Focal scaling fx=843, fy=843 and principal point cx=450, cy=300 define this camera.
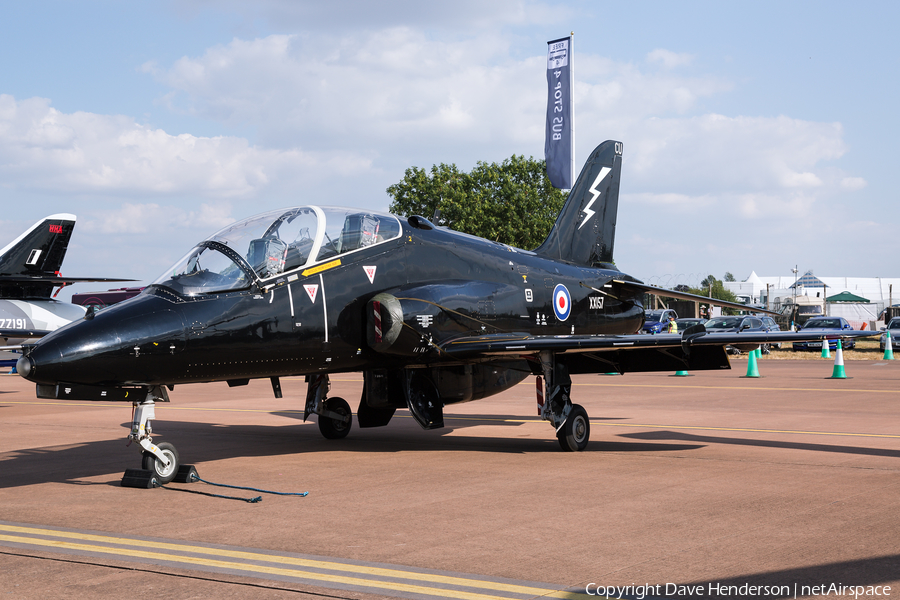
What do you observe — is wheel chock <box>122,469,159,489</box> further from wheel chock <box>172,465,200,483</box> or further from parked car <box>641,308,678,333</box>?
parked car <box>641,308,678,333</box>

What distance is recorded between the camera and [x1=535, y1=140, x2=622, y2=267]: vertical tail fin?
15688mm

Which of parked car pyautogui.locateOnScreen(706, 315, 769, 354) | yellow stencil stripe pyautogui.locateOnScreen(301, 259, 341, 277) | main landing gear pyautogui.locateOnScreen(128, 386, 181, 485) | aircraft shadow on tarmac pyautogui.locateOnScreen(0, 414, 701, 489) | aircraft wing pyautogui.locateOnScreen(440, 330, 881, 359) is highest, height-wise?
yellow stencil stripe pyautogui.locateOnScreen(301, 259, 341, 277)

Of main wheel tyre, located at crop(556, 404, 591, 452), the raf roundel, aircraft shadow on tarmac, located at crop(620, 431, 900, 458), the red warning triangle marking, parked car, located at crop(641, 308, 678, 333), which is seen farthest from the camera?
parked car, located at crop(641, 308, 678, 333)

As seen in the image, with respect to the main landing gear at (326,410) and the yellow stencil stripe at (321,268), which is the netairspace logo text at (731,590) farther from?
the main landing gear at (326,410)

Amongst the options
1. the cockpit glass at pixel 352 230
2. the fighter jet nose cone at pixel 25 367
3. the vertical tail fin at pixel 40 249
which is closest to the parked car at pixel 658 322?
the vertical tail fin at pixel 40 249

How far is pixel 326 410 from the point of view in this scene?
43.3ft

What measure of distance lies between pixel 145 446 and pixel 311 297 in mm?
2495

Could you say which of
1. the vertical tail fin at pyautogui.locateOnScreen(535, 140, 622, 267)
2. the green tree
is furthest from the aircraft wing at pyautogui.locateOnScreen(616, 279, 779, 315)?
the green tree

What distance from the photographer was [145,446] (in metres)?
8.94

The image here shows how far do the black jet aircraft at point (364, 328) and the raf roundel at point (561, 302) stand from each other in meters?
0.03

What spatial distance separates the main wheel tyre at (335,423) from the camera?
13.3 meters

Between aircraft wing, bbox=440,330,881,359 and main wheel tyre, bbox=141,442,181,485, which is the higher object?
aircraft wing, bbox=440,330,881,359

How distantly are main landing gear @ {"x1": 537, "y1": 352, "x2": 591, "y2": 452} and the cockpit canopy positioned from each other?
3065 mm

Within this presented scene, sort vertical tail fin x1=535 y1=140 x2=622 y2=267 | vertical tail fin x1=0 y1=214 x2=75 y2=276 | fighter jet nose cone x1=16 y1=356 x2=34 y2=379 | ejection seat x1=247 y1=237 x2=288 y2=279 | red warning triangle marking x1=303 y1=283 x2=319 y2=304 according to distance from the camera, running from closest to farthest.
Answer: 1. fighter jet nose cone x1=16 y1=356 x2=34 y2=379
2. ejection seat x1=247 y1=237 x2=288 y2=279
3. red warning triangle marking x1=303 y1=283 x2=319 y2=304
4. vertical tail fin x1=535 y1=140 x2=622 y2=267
5. vertical tail fin x1=0 y1=214 x2=75 y2=276
